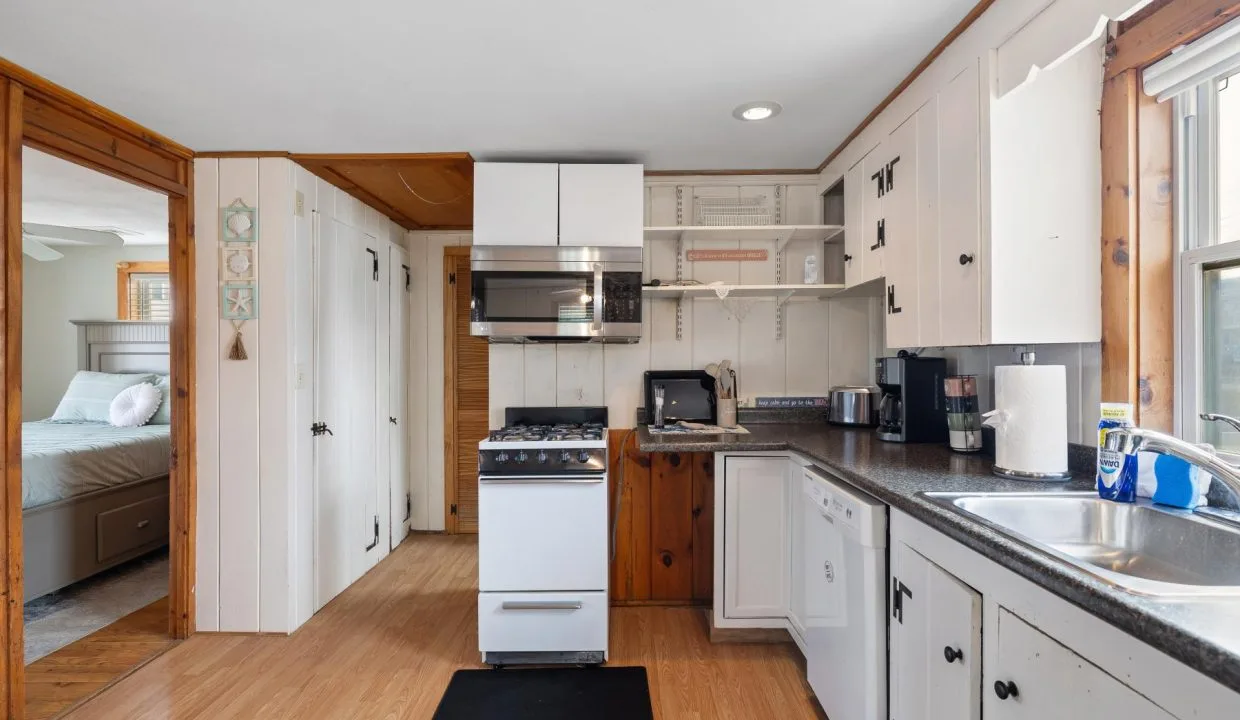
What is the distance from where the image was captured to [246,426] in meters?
2.51

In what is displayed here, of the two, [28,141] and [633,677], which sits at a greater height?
[28,141]

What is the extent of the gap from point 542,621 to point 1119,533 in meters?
1.86

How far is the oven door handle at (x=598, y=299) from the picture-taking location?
8.27 feet

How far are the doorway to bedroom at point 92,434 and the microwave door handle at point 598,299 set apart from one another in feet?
7.66

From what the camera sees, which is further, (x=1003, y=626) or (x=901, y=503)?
(x=901, y=503)

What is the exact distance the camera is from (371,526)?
3340 millimetres


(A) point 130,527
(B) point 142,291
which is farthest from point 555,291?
(B) point 142,291

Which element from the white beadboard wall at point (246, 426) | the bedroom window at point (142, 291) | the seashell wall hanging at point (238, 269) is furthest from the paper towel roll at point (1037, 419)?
the bedroom window at point (142, 291)

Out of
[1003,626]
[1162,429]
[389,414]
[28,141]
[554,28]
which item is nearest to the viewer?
[1003,626]

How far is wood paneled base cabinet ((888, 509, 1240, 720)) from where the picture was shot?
29.8 inches

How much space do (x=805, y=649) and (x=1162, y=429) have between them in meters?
1.32

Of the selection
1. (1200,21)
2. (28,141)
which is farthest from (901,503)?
(28,141)

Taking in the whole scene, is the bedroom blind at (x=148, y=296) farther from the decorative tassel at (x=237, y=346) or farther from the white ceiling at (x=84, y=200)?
the decorative tassel at (x=237, y=346)

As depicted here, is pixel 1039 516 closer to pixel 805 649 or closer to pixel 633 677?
pixel 805 649
